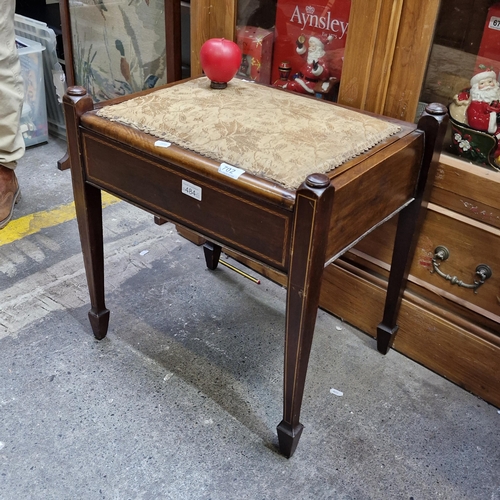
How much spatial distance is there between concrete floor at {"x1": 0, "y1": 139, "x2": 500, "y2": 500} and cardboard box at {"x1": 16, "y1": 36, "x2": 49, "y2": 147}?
31.6 inches

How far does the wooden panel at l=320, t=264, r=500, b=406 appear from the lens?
1.32 m

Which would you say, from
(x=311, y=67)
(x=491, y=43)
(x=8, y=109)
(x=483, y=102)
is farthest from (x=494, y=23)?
(x=8, y=109)

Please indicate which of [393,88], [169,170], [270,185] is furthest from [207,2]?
[270,185]

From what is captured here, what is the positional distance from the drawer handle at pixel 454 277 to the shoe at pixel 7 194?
4.47ft

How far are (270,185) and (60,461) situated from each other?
70cm

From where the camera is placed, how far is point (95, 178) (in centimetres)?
118

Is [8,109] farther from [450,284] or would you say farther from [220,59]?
[450,284]

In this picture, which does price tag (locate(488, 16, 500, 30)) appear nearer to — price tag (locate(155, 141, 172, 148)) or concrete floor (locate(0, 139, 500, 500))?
price tag (locate(155, 141, 172, 148))

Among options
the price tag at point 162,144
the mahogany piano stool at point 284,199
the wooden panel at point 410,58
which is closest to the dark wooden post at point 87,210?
the mahogany piano stool at point 284,199

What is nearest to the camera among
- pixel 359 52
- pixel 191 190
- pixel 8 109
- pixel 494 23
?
pixel 191 190

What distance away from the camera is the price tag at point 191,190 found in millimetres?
998

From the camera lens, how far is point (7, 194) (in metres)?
1.93

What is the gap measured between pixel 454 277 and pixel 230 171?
66 cm

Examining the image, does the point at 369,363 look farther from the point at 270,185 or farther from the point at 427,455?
the point at 270,185
